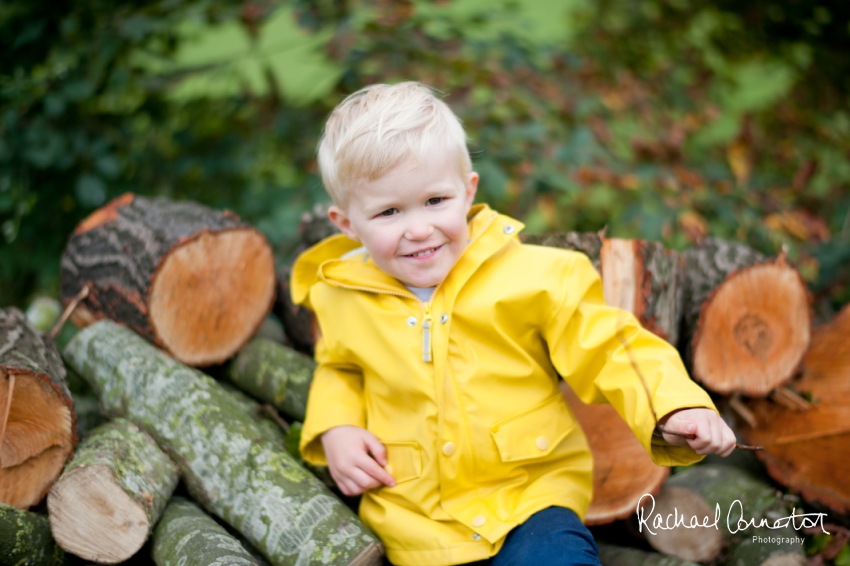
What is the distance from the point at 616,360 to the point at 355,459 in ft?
2.23

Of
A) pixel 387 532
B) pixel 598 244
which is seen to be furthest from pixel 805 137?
pixel 387 532

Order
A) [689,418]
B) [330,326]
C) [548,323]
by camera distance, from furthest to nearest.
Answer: [330,326]
[548,323]
[689,418]

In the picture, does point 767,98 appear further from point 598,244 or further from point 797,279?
point 598,244

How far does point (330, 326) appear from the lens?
1.82 meters

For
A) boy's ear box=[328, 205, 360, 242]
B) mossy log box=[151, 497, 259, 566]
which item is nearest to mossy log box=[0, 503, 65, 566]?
mossy log box=[151, 497, 259, 566]

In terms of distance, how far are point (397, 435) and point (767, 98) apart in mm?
4625

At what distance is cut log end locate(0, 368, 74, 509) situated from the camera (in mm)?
1742

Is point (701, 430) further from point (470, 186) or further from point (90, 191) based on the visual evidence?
point (90, 191)

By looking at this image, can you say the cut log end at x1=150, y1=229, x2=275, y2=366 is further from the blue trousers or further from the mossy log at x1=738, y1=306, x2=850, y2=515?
the mossy log at x1=738, y1=306, x2=850, y2=515

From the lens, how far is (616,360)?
1.54 meters

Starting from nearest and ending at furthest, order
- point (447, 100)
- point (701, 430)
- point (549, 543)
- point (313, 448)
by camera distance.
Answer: point (701, 430) < point (549, 543) < point (313, 448) < point (447, 100)

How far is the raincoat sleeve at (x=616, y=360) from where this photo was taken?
1425 millimetres

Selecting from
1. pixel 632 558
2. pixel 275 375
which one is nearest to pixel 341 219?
pixel 275 375

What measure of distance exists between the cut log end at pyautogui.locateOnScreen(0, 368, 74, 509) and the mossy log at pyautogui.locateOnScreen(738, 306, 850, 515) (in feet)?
6.79
